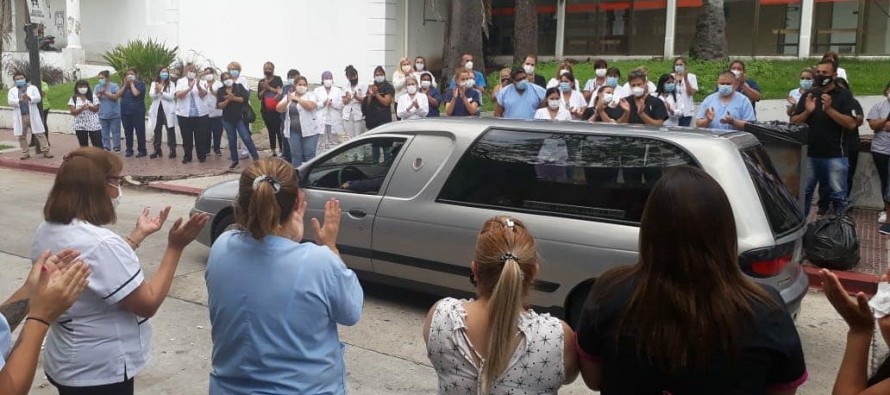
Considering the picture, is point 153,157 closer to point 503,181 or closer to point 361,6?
point 361,6

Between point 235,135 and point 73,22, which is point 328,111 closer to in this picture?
point 235,135

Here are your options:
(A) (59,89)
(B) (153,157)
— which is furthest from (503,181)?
(A) (59,89)

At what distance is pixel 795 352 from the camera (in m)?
2.24

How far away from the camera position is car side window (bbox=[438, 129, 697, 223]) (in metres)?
5.75

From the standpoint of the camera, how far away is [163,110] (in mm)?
17578

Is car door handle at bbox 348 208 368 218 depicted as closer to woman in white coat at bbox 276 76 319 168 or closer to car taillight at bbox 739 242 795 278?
car taillight at bbox 739 242 795 278

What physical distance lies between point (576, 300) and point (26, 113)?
15205 millimetres

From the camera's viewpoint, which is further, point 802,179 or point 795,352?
point 802,179

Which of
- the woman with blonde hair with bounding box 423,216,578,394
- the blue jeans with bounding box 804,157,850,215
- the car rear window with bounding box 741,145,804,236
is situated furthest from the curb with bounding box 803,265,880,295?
the woman with blonde hair with bounding box 423,216,578,394

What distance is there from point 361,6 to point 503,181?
17577 mm

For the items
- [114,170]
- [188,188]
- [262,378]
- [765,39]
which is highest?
[765,39]

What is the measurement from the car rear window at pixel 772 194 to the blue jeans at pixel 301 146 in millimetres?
9293

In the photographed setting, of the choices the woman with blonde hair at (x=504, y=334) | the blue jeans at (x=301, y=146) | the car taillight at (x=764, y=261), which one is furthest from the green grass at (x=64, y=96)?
the woman with blonde hair at (x=504, y=334)

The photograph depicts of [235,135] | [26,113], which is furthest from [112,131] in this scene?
[235,135]
